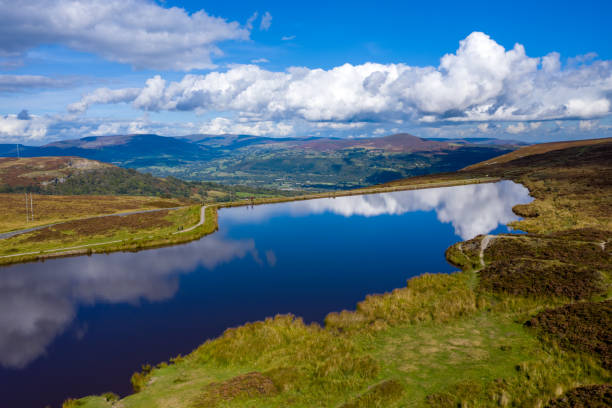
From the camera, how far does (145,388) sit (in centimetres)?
1841

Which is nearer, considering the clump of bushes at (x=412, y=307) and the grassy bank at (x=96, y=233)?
the clump of bushes at (x=412, y=307)

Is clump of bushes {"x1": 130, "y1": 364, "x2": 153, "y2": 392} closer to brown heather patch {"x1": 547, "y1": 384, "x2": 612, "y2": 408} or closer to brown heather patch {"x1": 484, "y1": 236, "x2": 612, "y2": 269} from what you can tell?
brown heather patch {"x1": 547, "y1": 384, "x2": 612, "y2": 408}

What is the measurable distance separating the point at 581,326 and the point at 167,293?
1286 inches

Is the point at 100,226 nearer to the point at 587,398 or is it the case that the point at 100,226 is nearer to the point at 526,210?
the point at 587,398

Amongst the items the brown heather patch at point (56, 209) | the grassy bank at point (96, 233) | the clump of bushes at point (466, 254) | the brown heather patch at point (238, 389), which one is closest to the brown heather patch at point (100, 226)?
the grassy bank at point (96, 233)

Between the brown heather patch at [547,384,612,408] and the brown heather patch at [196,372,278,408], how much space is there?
1268 cm

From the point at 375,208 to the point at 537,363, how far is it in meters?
59.5

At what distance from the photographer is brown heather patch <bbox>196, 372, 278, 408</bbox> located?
16.2m

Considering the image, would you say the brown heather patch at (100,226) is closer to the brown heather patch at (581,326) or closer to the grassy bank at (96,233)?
the grassy bank at (96,233)

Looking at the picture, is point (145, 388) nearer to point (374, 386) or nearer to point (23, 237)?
point (374, 386)

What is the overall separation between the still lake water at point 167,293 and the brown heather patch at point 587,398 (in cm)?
1600

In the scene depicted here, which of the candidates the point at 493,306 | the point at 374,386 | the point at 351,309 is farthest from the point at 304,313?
the point at 493,306

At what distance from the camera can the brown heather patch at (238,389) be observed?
1625cm

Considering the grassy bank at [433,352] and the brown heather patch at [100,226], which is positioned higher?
the brown heather patch at [100,226]
